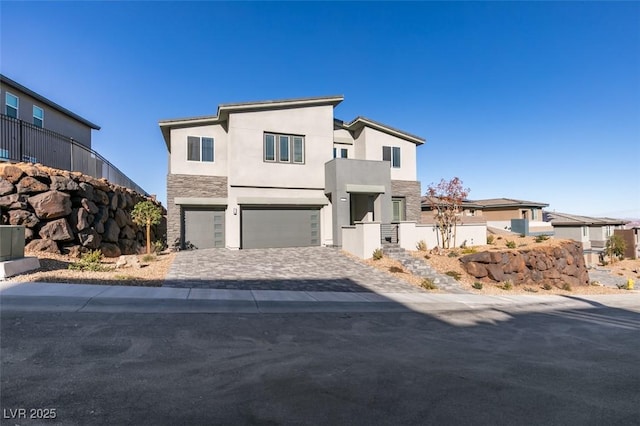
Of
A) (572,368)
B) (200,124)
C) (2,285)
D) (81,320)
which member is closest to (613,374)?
(572,368)

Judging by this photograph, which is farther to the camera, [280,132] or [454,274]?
[280,132]

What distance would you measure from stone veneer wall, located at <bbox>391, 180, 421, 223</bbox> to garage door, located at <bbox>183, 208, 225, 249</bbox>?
38.6 ft

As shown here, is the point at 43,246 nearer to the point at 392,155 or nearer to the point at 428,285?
the point at 428,285

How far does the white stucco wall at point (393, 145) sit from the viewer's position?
2389cm

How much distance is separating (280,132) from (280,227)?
5.77 metres

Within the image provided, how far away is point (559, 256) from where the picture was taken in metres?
18.8

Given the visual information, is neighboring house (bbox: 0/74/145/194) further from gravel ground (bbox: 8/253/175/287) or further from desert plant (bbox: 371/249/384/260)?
desert plant (bbox: 371/249/384/260)

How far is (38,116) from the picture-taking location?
22.1 metres

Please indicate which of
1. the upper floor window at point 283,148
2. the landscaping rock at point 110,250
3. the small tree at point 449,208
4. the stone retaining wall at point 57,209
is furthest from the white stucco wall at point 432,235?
the stone retaining wall at point 57,209

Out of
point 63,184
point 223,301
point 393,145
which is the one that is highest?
point 393,145

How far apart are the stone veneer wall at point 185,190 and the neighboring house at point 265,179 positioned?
0.05 meters

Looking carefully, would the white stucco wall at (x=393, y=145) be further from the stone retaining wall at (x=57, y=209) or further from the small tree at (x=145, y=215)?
the stone retaining wall at (x=57, y=209)

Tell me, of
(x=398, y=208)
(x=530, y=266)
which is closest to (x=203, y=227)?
(x=398, y=208)

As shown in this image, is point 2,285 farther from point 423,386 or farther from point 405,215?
point 405,215
